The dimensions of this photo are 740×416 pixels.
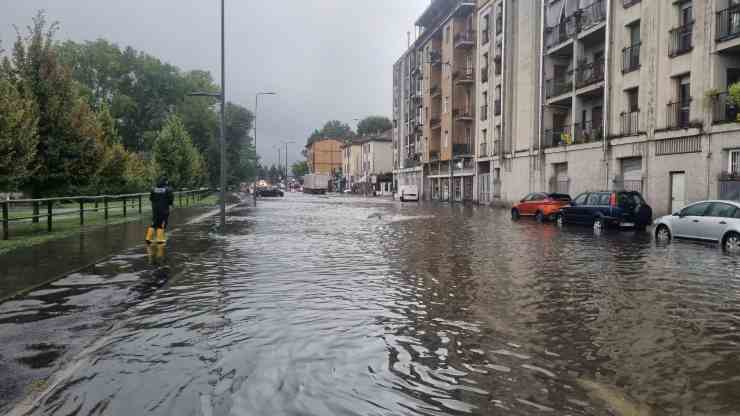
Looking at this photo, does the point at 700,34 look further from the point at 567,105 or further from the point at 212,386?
the point at 212,386

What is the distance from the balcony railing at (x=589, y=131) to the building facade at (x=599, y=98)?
0.32 ft

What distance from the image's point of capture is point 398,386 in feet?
14.4

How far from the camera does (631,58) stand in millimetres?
28203

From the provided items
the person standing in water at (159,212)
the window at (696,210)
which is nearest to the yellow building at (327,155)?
the window at (696,210)

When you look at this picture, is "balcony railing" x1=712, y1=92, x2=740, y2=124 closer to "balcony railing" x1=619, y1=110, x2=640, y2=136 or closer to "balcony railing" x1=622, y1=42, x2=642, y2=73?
"balcony railing" x1=619, y1=110, x2=640, y2=136

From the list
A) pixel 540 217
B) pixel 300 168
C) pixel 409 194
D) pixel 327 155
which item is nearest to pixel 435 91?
pixel 409 194

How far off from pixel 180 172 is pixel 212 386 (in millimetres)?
40350

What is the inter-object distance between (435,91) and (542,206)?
36.8m

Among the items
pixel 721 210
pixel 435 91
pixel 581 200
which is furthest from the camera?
pixel 435 91

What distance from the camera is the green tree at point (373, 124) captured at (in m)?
126

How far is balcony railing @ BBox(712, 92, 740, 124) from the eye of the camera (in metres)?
22.1

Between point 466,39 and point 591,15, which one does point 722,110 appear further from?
point 466,39

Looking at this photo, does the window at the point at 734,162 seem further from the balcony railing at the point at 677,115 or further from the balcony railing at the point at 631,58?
the balcony railing at the point at 631,58

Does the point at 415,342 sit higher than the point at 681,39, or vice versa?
the point at 681,39
